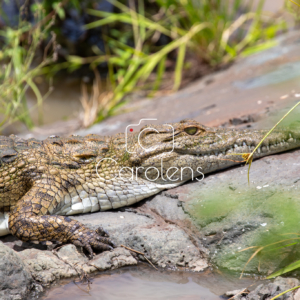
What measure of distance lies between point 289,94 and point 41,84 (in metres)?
7.11

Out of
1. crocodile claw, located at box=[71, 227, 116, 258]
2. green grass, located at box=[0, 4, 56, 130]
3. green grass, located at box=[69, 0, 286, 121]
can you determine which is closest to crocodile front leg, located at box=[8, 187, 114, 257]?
crocodile claw, located at box=[71, 227, 116, 258]

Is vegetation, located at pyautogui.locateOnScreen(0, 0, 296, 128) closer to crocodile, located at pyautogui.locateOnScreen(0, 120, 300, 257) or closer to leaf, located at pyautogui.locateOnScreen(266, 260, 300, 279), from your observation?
crocodile, located at pyautogui.locateOnScreen(0, 120, 300, 257)

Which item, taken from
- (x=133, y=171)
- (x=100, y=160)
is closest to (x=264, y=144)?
(x=133, y=171)

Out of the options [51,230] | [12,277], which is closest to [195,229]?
[51,230]

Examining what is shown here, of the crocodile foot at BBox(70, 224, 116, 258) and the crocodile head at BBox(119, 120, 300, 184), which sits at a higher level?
the crocodile head at BBox(119, 120, 300, 184)

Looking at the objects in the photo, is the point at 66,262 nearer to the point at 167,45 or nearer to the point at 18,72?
the point at 18,72

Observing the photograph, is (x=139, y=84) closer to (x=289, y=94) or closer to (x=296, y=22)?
(x=296, y=22)

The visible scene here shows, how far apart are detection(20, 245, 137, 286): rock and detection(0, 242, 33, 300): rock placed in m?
0.14

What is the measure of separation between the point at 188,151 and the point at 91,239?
4.28 feet

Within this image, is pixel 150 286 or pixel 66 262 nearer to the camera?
pixel 150 286

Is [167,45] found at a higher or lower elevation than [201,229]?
higher

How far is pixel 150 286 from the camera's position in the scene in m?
2.83

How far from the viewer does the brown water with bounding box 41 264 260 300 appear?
106 inches

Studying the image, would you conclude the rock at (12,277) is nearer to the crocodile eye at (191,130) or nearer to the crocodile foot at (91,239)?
the crocodile foot at (91,239)
